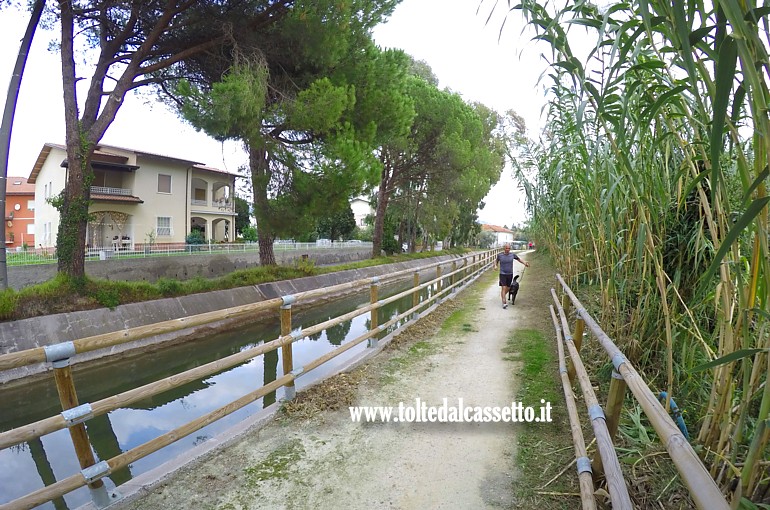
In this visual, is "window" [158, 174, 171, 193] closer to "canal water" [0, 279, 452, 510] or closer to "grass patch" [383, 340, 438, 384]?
"canal water" [0, 279, 452, 510]

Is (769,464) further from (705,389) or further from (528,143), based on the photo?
(528,143)

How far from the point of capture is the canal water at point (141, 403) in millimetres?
3789

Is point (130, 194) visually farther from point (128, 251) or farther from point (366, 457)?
point (366, 457)

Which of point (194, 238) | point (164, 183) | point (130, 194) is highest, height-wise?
point (164, 183)

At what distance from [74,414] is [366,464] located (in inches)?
61.7

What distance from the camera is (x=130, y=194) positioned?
816 inches

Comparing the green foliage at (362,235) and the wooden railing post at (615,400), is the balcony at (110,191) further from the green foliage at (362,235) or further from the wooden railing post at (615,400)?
the wooden railing post at (615,400)

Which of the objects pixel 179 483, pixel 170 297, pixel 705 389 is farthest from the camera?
pixel 170 297

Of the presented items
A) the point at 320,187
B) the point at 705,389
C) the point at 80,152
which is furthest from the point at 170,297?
the point at 705,389

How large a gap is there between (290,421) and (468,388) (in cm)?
163

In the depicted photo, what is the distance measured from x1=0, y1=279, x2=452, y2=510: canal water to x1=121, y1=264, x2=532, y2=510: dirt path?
54 centimetres

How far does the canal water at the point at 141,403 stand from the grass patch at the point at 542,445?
191 centimetres

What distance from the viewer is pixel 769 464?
4.44 feet

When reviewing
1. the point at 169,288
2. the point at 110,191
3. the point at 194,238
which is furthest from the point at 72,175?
the point at 194,238
